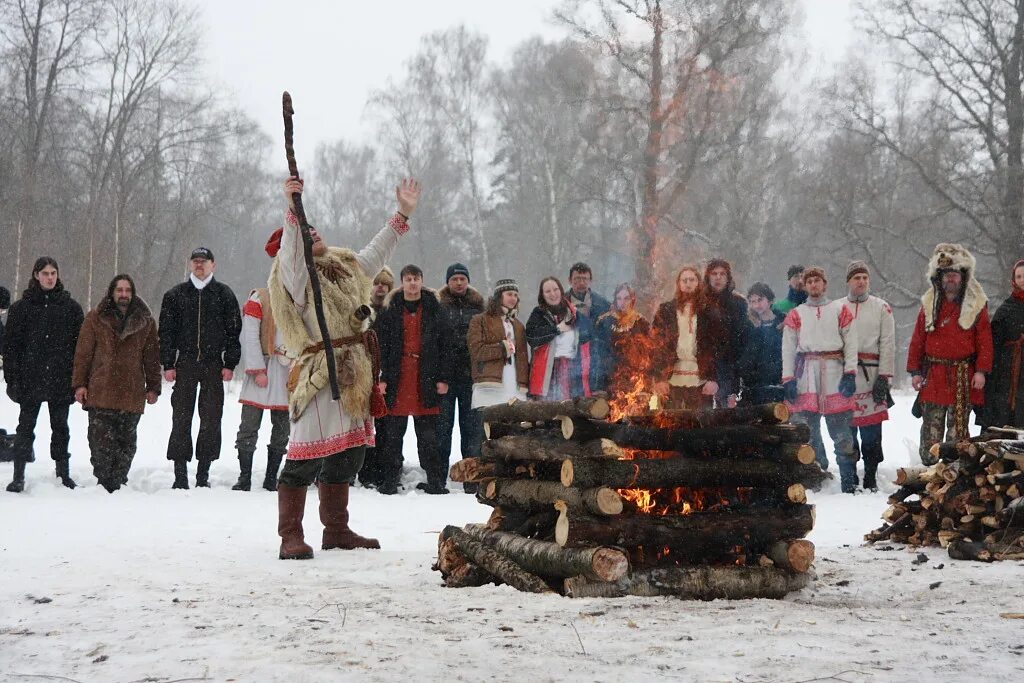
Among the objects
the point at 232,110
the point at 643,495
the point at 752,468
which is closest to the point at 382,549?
the point at 643,495

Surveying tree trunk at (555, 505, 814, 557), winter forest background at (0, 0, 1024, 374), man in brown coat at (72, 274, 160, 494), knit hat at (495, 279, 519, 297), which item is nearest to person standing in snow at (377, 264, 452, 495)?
knit hat at (495, 279, 519, 297)

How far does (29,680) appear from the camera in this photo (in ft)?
11.8

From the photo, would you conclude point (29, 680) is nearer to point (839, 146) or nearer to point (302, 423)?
point (302, 423)

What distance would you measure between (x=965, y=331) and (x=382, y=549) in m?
5.56

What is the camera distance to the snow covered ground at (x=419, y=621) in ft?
12.0

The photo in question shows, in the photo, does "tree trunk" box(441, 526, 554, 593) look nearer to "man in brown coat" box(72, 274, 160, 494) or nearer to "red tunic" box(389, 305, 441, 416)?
"red tunic" box(389, 305, 441, 416)

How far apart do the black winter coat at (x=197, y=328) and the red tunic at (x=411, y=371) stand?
5.29 ft

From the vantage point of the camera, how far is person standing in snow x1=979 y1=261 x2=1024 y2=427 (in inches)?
355

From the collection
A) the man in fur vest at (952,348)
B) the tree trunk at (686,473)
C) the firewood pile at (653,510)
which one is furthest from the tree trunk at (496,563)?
the man in fur vest at (952,348)

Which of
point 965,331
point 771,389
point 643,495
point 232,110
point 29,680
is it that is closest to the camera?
point 29,680

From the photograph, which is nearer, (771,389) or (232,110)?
(771,389)

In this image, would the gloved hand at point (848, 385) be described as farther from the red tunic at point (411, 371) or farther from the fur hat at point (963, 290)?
the red tunic at point (411, 371)

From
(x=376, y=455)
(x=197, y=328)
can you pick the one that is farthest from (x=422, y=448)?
(x=197, y=328)

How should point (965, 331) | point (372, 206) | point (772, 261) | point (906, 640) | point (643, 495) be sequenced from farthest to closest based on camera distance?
point (372, 206) → point (772, 261) → point (965, 331) → point (643, 495) → point (906, 640)
